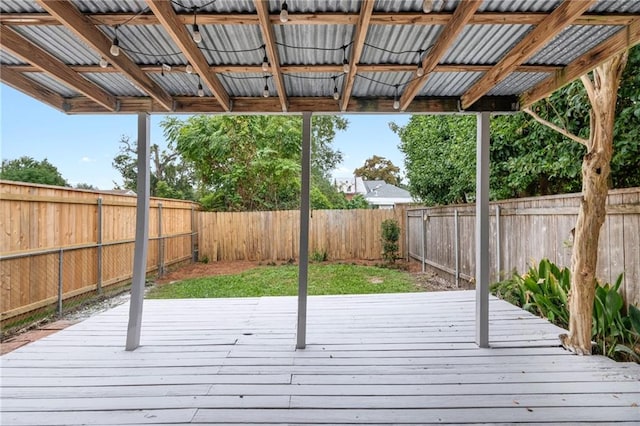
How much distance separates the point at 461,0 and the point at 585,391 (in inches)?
93.8

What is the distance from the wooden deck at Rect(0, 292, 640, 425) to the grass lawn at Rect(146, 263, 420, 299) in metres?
2.35

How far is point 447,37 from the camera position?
73.4 inches

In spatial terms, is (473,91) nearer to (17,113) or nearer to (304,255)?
(304,255)

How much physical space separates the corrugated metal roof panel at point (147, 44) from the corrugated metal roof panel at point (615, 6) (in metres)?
2.30

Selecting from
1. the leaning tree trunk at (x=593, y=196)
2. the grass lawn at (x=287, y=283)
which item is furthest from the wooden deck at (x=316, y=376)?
the grass lawn at (x=287, y=283)

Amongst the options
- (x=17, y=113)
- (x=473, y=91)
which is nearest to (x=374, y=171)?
(x=17, y=113)

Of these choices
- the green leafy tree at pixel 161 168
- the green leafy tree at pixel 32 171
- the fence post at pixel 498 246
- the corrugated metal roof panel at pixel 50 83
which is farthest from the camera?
the green leafy tree at pixel 161 168

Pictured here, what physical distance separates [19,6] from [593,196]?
12.5 feet

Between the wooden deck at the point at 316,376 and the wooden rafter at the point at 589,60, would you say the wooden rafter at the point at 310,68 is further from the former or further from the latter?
the wooden deck at the point at 316,376

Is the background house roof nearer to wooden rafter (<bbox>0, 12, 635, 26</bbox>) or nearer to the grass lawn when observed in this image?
wooden rafter (<bbox>0, 12, 635, 26</bbox>)

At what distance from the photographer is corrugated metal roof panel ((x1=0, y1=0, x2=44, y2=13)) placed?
1657 millimetres

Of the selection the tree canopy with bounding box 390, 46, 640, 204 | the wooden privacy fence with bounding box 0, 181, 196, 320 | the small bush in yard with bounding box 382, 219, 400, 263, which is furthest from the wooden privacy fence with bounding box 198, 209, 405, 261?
the wooden privacy fence with bounding box 0, 181, 196, 320

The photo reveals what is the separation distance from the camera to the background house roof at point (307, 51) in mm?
1724

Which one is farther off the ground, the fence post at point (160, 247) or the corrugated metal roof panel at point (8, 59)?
the corrugated metal roof panel at point (8, 59)
